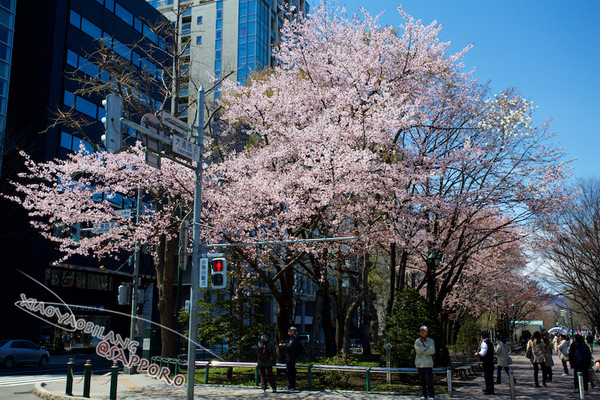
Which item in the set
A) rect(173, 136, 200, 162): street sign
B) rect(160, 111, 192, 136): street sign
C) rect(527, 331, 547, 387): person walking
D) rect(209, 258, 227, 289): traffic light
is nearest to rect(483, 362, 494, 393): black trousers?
rect(527, 331, 547, 387): person walking

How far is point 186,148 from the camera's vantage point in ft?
41.3

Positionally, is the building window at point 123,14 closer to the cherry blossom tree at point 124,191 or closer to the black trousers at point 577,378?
the cherry blossom tree at point 124,191

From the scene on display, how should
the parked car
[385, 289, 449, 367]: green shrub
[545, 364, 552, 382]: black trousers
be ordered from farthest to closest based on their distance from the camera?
the parked car, [545, 364, 552, 382]: black trousers, [385, 289, 449, 367]: green shrub

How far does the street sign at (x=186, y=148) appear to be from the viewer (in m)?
12.2

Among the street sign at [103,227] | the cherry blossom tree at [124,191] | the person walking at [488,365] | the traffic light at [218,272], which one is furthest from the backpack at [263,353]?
the street sign at [103,227]

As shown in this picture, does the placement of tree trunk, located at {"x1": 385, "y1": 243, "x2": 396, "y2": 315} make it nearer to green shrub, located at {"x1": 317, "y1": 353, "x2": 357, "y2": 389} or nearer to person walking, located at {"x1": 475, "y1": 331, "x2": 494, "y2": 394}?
green shrub, located at {"x1": 317, "y1": 353, "x2": 357, "y2": 389}

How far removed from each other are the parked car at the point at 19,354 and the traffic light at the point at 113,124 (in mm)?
22010

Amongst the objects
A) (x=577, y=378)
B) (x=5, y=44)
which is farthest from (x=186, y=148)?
(x=5, y=44)

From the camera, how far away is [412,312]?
17.0 metres

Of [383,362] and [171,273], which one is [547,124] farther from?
[171,273]

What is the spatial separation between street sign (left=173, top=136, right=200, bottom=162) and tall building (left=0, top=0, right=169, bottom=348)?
25029 mm

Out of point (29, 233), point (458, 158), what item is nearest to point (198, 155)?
point (458, 158)

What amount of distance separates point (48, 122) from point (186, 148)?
106 feet

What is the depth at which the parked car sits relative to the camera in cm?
2612
